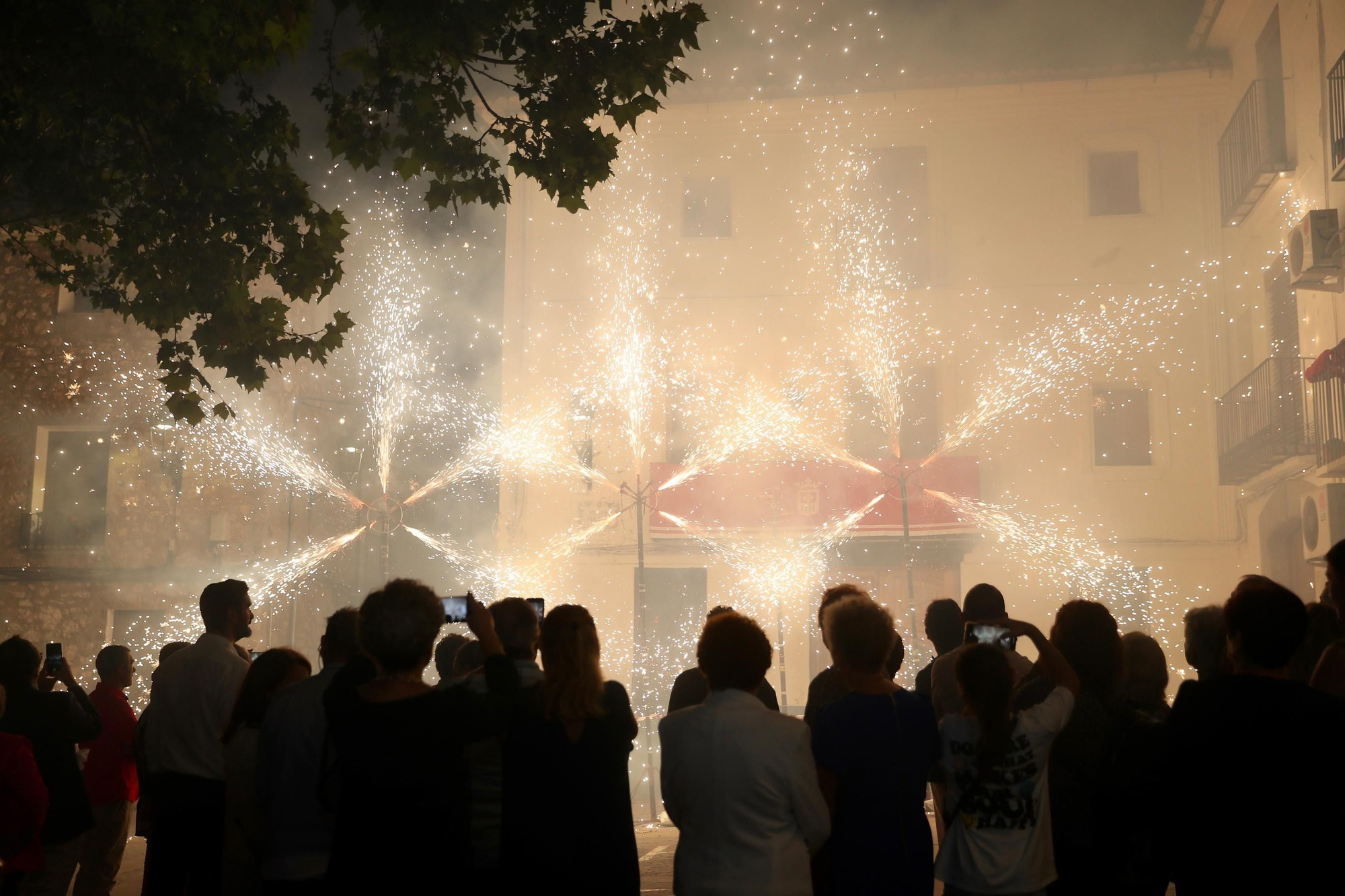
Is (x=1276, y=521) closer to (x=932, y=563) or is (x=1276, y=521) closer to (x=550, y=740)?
(x=932, y=563)

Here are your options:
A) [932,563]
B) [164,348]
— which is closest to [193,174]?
[164,348]

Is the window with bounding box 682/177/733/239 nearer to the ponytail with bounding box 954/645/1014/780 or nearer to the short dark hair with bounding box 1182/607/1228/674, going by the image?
the short dark hair with bounding box 1182/607/1228/674

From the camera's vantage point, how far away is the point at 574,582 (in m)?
19.0

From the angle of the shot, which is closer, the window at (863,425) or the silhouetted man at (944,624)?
the silhouetted man at (944,624)

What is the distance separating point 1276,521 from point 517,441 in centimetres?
1265

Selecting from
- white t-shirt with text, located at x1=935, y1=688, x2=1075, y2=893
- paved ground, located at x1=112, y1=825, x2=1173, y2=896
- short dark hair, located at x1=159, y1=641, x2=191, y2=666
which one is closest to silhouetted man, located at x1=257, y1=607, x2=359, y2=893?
short dark hair, located at x1=159, y1=641, x2=191, y2=666

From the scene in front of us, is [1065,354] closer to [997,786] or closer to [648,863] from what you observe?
[648,863]

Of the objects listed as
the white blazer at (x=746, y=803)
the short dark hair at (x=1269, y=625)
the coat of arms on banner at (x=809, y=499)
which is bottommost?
the white blazer at (x=746, y=803)

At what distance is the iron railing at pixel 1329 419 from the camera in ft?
41.3

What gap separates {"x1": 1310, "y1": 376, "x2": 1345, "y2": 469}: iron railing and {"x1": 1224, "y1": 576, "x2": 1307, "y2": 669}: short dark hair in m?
10.9

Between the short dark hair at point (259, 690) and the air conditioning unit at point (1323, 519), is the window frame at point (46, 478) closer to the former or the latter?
the short dark hair at point (259, 690)

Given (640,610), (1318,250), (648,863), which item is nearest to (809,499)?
(640,610)

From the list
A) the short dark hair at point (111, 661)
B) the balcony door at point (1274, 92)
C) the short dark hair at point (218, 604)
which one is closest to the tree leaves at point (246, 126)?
the short dark hair at point (111, 661)

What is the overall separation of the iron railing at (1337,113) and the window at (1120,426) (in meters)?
6.11
